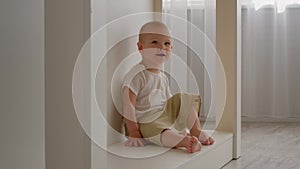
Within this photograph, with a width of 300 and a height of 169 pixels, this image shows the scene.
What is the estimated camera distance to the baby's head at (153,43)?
1.43 metres

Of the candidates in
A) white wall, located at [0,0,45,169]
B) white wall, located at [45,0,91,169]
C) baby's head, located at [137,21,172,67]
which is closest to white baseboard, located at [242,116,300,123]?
baby's head, located at [137,21,172,67]

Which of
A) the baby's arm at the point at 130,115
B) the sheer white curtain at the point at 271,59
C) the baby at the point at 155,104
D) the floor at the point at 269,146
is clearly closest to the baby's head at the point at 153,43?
the baby at the point at 155,104

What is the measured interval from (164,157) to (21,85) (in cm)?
63

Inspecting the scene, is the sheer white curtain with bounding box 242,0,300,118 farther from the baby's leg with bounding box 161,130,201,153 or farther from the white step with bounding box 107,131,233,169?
the baby's leg with bounding box 161,130,201,153

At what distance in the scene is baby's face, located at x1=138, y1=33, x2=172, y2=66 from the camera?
4.69 ft

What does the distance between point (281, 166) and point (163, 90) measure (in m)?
0.39

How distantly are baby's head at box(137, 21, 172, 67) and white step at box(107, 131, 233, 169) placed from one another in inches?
10.2

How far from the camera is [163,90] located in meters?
1.45

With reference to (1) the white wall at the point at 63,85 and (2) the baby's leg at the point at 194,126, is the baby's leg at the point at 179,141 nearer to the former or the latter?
(2) the baby's leg at the point at 194,126

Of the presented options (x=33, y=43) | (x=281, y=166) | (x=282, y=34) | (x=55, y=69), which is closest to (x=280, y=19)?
(x=282, y=34)

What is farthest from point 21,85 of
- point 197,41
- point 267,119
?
point 267,119

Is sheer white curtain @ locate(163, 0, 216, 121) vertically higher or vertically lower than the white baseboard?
higher

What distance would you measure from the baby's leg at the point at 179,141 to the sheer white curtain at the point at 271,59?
1370 mm

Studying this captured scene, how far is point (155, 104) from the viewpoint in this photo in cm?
140
